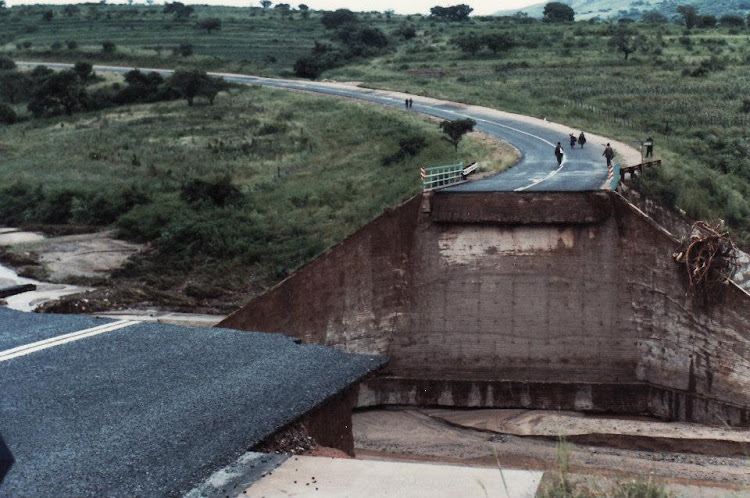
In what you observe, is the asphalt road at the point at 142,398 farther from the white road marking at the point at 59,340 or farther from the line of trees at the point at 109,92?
the line of trees at the point at 109,92

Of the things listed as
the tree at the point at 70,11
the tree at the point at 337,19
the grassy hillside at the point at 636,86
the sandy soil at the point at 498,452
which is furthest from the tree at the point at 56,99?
the tree at the point at 70,11

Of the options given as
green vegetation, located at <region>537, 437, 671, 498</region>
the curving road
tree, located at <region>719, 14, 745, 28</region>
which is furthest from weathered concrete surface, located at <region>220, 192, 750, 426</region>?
tree, located at <region>719, 14, 745, 28</region>

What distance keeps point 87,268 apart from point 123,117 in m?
35.1

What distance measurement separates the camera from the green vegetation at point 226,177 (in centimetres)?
4328

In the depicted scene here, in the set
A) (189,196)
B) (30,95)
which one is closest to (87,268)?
(189,196)

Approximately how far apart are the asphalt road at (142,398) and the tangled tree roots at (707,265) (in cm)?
1144

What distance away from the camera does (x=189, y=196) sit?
50219 millimetres

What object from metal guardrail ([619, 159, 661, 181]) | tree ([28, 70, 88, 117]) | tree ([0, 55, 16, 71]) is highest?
tree ([0, 55, 16, 71])

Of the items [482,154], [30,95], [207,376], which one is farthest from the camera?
[30,95]

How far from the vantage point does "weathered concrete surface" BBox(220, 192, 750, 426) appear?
26.8 m

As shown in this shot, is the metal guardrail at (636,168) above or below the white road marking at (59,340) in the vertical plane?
above

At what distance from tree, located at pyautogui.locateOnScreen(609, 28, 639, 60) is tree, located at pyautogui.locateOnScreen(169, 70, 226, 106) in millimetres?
35631

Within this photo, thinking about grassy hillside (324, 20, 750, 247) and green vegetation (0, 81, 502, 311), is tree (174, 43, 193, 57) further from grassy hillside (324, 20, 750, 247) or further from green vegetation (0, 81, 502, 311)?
green vegetation (0, 81, 502, 311)

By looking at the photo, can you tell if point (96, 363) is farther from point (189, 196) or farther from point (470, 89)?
point (470, 89)
